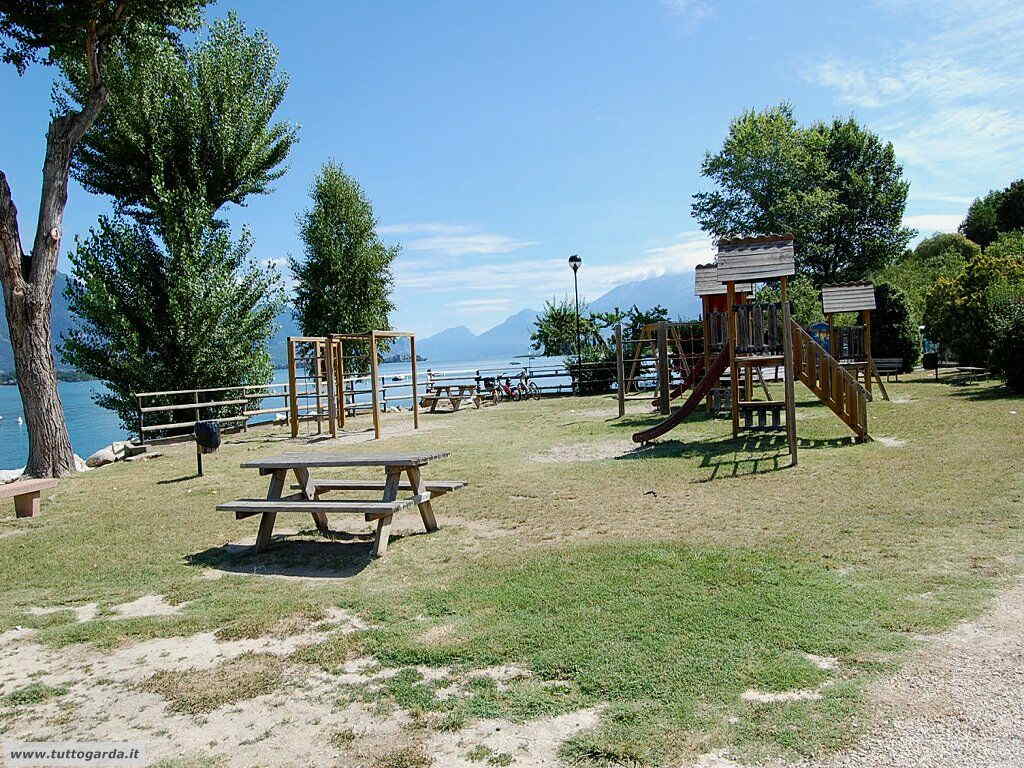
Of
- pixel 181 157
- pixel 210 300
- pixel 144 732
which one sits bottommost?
pixel 144 732

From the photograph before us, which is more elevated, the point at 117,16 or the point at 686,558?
the point at 117,16

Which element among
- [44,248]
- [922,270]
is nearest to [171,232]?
[44,248]

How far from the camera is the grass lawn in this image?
3314mm

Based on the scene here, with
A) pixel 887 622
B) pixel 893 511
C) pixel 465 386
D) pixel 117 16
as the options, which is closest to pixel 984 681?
pixel 887 622

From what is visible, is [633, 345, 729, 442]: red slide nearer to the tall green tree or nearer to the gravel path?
the gravel path

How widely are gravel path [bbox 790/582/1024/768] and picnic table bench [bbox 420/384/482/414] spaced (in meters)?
20.6

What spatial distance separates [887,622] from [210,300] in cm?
1984

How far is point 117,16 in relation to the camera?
13.9 metres

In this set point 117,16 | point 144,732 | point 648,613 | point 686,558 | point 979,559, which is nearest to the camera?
point 144,732

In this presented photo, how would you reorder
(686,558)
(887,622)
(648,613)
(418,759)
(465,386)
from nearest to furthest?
(418,759) → (887,622) → (648,613) → (686,558) → (465,386)

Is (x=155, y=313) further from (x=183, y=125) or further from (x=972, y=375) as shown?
(x=972, y=375)

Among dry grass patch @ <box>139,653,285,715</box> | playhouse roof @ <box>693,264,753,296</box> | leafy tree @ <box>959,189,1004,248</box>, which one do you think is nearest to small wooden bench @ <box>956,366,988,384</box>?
playhouse roof @ <box>693,264,753,296</box>

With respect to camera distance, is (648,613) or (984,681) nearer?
(984,681)

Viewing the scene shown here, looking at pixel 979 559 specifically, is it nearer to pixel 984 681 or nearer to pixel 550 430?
pixel 984 681
